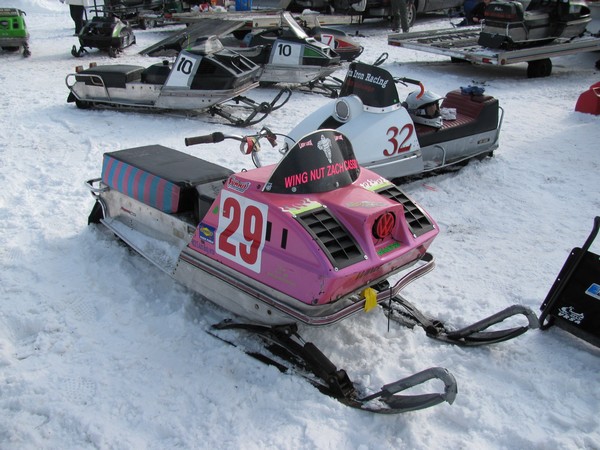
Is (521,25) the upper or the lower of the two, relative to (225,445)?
upper

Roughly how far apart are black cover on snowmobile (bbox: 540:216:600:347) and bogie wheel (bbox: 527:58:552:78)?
27.1 ft

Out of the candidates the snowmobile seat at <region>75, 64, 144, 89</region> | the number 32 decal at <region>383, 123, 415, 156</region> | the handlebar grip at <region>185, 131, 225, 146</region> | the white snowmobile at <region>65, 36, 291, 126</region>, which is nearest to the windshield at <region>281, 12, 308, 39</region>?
the white snowmobile at <region>65, 36, 291, 126</region>

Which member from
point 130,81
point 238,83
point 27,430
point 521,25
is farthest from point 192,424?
point 521,25

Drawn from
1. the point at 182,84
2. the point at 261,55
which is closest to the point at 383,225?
the point at 182,84

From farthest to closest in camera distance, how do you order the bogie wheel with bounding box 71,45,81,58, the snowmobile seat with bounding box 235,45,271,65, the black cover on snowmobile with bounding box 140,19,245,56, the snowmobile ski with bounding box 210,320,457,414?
the bogie wheel with bounding box 71,45,81,58, the black cover on snowmobile with bounding box 140,19,245,56, the snowmobile seat with bounding box 235,45,271,65, the snowmobile ski with bounding box 210,320,457,414

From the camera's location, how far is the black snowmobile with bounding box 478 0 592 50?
10.3m

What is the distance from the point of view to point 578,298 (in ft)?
11.1

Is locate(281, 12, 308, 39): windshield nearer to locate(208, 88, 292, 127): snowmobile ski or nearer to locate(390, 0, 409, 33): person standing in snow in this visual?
locate(208, 88, 292, 127): snowmobile ski

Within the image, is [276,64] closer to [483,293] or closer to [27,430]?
[483,293]

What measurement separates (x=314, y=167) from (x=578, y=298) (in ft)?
5.86

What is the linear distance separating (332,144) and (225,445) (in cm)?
176

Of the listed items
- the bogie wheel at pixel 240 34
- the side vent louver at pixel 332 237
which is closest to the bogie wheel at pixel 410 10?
the bogie wheel at pixel 240 34

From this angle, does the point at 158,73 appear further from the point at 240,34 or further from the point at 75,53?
the point at 240,34

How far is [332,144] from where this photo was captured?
3354mm
